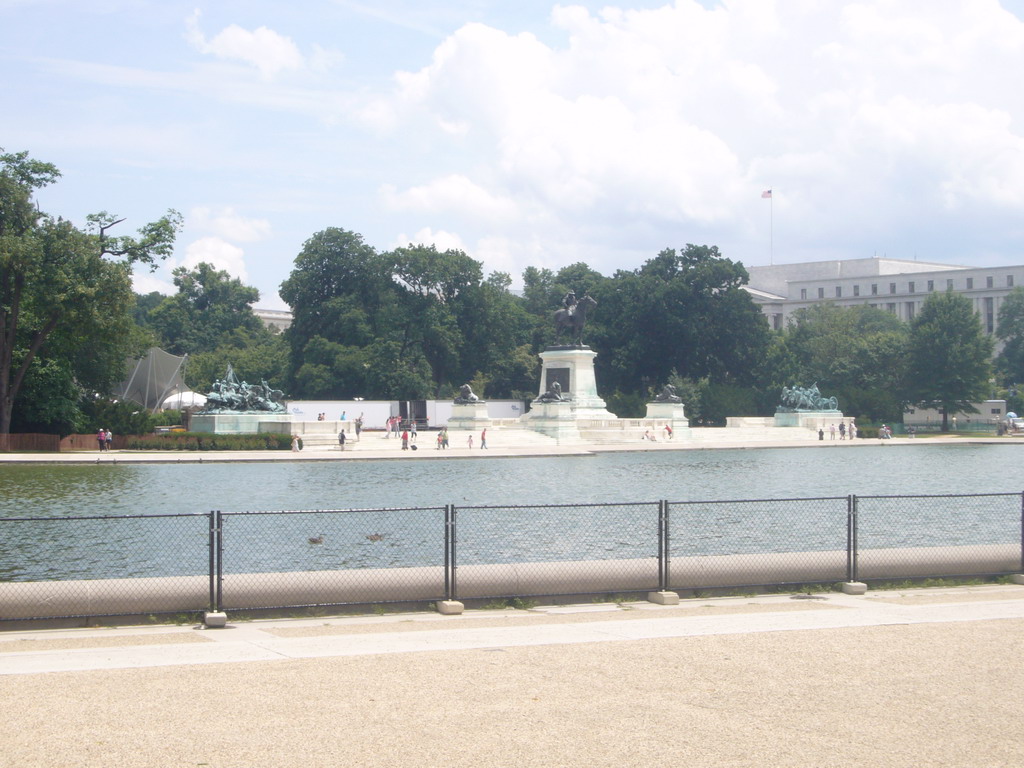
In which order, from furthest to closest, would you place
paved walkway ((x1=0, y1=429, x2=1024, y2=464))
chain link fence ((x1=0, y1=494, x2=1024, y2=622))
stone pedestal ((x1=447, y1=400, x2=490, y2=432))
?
stone pedestal ((x1=447, y1=400, x2=490, y2=432)) → paved walkway ((x1=0, y1=429, x2=1024, y2=464)) → chain link fence ((x1=0, y1=494, x2=1024, y2=622))

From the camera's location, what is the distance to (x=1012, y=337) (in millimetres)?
146125

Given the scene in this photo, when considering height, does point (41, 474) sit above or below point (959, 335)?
below

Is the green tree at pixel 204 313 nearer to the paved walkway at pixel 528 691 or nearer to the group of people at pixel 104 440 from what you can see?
the group of people at pixel 104 440

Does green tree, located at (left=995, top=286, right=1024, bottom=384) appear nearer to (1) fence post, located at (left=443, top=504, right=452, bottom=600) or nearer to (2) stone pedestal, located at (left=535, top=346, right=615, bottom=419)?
(2) stone pedestal, located at (left=535, top=346, right=615, bottom=419)

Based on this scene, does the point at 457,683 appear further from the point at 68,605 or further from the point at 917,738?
the point at 68,605

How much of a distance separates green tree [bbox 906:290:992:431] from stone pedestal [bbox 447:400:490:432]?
148 feet

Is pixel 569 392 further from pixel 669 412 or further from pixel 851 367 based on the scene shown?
pixel 851 367

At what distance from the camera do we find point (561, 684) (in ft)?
33.0

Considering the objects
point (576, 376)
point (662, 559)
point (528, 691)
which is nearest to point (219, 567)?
point (528, 691)

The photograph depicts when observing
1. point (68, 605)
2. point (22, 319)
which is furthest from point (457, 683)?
point (22, 319)

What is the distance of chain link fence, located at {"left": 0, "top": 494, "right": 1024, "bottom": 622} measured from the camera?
1321 cm

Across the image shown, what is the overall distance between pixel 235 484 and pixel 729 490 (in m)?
17.8

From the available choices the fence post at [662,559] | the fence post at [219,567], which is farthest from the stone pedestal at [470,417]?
the fence post at [219,567]

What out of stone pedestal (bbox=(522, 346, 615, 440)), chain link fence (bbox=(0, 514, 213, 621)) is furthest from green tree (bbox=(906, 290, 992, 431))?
chain link fence (bbox=(0, 514, 213, 621))
